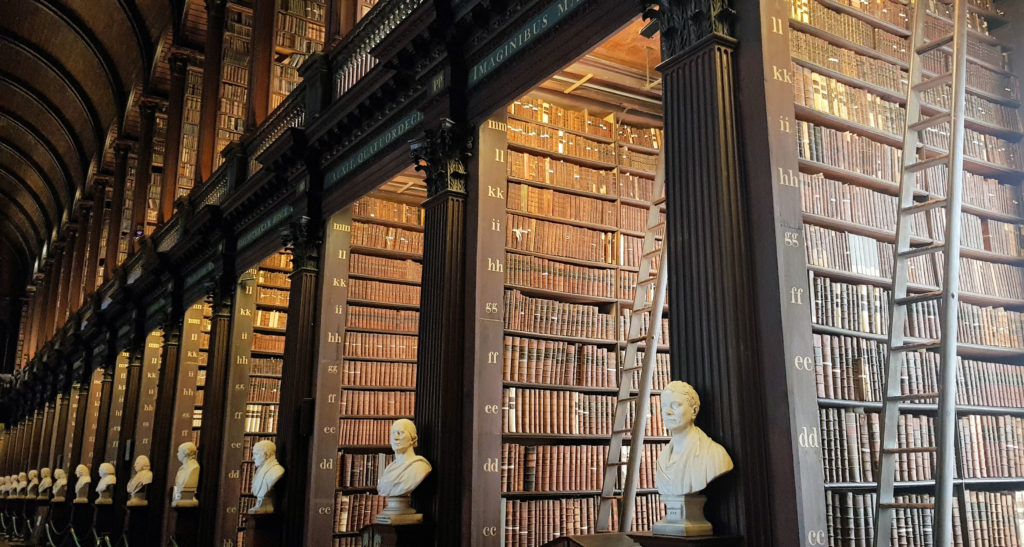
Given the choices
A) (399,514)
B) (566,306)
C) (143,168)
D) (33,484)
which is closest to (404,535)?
(399,514)

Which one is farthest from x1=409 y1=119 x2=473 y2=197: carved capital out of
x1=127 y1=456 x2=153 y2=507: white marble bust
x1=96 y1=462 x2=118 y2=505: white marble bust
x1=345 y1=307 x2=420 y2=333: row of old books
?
x1=96 y1=462 x2=118 y2=505: white marble bust

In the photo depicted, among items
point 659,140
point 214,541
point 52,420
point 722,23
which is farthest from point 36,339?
point 722,23

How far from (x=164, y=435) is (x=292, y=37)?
4889 mm

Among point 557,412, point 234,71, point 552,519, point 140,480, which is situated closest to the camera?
point 552,519

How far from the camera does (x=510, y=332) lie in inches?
199

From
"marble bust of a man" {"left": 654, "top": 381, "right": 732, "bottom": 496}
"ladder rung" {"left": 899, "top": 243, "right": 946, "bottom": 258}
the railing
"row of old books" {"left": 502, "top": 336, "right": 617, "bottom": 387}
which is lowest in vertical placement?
"marble bust of a man" {"left": 654, "top": 381, "right": 732, "bottom": 496}

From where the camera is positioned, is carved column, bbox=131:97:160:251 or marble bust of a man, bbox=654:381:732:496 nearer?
marble bust of a man, bbox=654:381:732:496

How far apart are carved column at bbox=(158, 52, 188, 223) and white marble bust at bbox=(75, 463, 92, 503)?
3597 mm

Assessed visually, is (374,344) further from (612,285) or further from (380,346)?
(612,285)

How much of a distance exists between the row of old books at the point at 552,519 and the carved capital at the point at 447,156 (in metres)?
1.84

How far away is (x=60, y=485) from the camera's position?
13.4 meters

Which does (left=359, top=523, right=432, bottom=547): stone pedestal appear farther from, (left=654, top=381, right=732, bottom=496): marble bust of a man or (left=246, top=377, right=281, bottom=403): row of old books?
(left=246, top=377, right=281, bottom=403): row of old books

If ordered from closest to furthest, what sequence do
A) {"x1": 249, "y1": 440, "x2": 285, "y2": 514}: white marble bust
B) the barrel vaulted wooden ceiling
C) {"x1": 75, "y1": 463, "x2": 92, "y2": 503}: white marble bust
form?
1. {"x1": 249, "y1": 440, "x2": 285, "y2": 514}: white marble bust
2. {"x1": 75, "y1": 463, "x2": 92, "y2": 503}: white marble bust
3. the barrel vaulted wooden ceiling

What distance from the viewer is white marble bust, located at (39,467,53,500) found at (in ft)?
47.6
